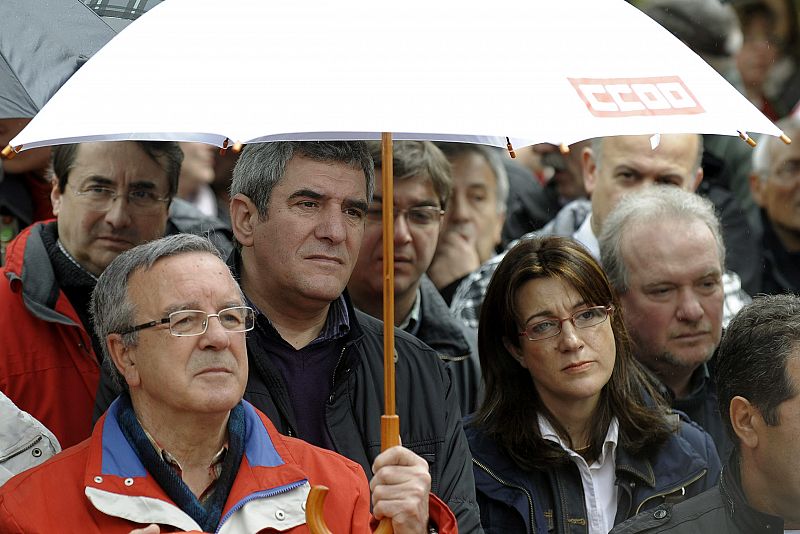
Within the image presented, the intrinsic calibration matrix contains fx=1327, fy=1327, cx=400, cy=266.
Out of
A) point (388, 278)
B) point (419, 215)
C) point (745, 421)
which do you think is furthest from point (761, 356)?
point (419, 215)

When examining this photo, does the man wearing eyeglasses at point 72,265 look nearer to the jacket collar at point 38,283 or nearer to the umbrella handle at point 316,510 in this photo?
the jacket collar at point 38,283

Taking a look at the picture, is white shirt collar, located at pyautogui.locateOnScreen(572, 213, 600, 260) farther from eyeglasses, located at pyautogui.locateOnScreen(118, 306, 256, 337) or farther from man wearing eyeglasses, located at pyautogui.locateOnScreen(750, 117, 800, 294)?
eyeglasses, located at pyautogui.locateOnScreen(118, 306, 256, 337)

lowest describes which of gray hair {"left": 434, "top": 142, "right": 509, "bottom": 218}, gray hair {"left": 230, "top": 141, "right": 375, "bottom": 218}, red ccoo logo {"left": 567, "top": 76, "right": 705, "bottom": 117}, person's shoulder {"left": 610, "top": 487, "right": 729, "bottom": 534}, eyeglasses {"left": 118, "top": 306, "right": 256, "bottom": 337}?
person's shoulder {"left": 610, "top": 487, "right": 729, "bottom": 534}

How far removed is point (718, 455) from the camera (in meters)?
4.83

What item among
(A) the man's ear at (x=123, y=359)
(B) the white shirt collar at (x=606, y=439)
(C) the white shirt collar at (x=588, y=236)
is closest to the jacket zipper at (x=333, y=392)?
(A) the man's ear at (x=123, y=359)

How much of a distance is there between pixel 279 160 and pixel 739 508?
5.84 ft

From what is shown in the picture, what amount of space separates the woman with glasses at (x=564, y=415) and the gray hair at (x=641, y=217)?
65 cm

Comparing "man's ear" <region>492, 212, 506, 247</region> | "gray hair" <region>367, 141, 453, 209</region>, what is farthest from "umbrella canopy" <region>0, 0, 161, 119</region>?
"man's ear" <region>492, 212, 506, 247</region>

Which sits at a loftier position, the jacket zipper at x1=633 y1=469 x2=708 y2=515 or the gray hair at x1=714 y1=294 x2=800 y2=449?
the gray hair at x1=714 y1=294 x2=800 y2=449

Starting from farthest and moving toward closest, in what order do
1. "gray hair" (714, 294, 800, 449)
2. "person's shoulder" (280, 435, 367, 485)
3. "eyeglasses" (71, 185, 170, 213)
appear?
"eyeglasses" (71, 185, 170, 213) < "gray hair" (714, 294, 800, 449) < "person's shoulder" (280, 435, 367, 485)

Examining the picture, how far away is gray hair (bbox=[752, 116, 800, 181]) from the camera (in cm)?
705

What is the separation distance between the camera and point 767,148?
7082mm

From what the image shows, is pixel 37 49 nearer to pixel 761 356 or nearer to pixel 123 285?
pixel 123 285

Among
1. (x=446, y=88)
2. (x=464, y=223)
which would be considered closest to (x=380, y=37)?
(x=446, y=88)
